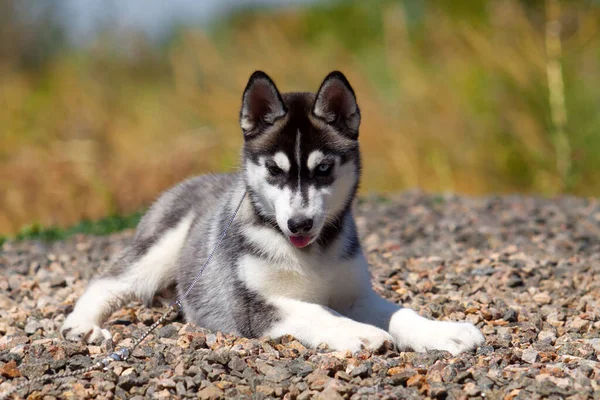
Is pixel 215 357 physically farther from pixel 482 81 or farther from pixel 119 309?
pixel 482 81

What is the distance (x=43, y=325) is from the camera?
16.0 ft

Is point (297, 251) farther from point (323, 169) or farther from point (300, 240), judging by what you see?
point (323, 169)

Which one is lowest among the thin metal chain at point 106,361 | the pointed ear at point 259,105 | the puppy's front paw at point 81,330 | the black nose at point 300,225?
the puppy's front paw at point 81,330

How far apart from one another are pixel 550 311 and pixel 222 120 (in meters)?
8.67

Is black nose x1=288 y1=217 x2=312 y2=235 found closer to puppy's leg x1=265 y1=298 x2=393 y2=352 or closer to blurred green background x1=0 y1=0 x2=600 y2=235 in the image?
puppy's leg x1=265 y1=298 x2=393 y2=352

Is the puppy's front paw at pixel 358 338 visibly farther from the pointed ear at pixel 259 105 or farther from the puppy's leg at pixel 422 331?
the pointed ear at pixel 259 105

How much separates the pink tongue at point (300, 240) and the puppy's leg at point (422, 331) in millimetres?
618

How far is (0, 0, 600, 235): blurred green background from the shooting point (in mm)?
10523

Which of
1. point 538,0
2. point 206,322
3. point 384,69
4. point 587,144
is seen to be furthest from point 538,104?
point 206,322

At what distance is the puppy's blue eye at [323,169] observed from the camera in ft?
13.8

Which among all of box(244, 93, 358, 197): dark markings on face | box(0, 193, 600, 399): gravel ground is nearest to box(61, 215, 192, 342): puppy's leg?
box(0, 193, 600, 399): gravel ground

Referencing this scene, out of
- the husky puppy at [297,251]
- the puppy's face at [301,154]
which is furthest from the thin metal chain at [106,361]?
the puppy's face at [301,154]

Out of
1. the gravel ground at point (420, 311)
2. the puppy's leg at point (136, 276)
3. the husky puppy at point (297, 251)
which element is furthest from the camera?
the puppy's leg at point (136, 276)

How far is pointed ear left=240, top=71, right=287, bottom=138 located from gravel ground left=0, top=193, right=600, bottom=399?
1212 mm
